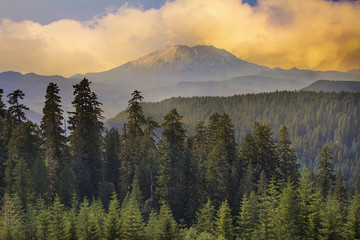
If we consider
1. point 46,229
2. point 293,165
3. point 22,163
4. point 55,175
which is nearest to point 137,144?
point 55,175

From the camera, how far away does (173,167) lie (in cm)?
4400

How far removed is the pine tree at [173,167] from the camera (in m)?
42.9

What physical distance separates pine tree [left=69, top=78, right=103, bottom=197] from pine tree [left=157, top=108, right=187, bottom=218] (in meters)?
11.8

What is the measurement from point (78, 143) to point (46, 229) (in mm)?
19277

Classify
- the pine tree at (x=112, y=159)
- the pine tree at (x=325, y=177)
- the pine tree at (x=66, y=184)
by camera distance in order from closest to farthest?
the pine tree at (x=66, y=184), the pine tree at (x=112, y=159), the pine tree at (x=325, y=177)

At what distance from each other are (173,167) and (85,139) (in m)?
15.8

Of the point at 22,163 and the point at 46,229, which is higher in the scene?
the point at 22,163

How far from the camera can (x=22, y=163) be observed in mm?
42594

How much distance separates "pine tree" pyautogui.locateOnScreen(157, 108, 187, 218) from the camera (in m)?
42.9

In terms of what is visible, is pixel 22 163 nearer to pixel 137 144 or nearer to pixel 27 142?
pixel 27 142

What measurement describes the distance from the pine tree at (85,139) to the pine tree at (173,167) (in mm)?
11813

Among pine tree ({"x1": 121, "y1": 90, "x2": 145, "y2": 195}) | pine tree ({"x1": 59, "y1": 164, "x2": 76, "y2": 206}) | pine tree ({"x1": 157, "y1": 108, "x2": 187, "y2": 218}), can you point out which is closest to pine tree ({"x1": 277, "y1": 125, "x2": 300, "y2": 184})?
pine tree ({"x1": 157, "y1": 108, "x2": 187, "y2": 218})

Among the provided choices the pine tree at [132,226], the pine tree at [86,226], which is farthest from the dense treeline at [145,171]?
the pine tree at [132,226]

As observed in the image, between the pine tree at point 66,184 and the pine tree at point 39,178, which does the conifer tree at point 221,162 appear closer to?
the pine tree at point 66,184
